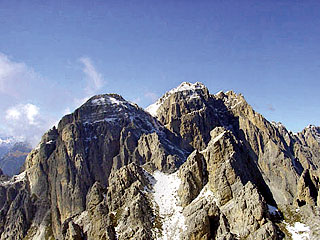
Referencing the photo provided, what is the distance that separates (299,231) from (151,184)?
39.2m

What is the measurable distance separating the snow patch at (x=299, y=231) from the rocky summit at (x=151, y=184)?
0.16 metres

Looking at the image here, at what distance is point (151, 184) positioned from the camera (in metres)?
74.7

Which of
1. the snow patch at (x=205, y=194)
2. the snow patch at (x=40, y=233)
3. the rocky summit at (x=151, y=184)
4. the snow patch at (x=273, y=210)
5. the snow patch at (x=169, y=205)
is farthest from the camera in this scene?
the snow patch at (x=40, y=233)

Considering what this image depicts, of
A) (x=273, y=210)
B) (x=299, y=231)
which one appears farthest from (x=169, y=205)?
(x=299, y=231)

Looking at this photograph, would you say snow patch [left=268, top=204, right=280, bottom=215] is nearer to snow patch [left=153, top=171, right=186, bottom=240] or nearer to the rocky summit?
the rocky summit

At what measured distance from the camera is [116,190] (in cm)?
6869

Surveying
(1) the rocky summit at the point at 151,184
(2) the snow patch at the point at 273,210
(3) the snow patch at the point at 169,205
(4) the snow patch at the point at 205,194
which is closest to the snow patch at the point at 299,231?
(1) the rocky summit at the point at 151,184

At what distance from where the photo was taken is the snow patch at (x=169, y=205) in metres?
55.2

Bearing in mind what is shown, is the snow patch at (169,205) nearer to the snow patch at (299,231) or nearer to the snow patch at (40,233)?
the snow patch at (299,231)

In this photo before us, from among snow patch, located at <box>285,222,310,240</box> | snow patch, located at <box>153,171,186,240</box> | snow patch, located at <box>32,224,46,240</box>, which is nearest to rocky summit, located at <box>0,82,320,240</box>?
snow patch, located at <box>285,222,310,240</box>

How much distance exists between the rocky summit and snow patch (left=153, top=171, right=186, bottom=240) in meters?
0.26

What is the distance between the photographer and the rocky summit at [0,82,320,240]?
164ft

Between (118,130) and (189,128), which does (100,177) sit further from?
(189,128)

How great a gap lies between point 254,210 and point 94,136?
130 m
